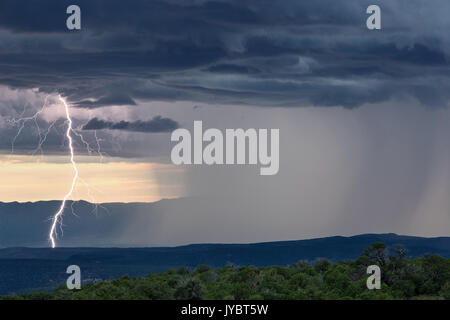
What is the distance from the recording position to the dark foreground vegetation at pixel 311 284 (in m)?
97.4

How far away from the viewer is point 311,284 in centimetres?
10631

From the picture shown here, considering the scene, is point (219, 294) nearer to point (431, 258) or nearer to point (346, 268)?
point (346, 268)

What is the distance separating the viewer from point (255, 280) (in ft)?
349

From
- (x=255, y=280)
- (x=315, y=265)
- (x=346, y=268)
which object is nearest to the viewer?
(x=255, y=280)

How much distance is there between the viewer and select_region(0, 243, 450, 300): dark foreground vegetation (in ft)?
319
